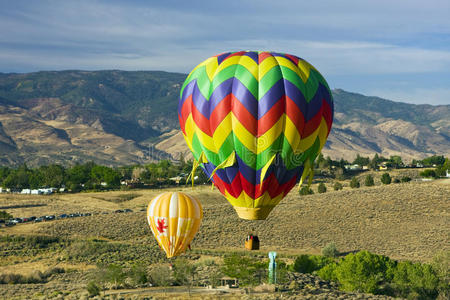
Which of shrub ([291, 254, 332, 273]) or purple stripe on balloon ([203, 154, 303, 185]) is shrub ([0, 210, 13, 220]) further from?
purple stripe on balloon ([203, 154, 303, 185])

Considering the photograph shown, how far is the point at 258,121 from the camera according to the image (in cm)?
3366

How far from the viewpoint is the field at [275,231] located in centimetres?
6128

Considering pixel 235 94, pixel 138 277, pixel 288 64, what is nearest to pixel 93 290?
pixel 138 277

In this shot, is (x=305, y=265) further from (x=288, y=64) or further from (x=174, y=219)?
(x=288, y=64)

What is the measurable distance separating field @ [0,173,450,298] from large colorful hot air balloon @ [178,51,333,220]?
61.4 ft

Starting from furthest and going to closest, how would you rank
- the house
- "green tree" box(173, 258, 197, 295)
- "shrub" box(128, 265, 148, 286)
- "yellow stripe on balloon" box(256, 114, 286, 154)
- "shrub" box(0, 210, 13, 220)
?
1. "shrub" box(0, 210, 13, 220)
2. "shrub" box(128, 265, 148, 286)
3. "green tree" box(173, 258, 197, 295)
4. the house
5. "yellow stripe on balloon" box(256, 114, 286, 154)

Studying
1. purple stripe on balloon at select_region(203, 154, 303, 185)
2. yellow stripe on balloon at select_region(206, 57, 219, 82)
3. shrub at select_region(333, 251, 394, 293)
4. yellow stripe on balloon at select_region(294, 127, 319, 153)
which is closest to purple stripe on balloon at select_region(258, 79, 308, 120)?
yellow stripe on balloon at select_region(294, 127, 319, 153)

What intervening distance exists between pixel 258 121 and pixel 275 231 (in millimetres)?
43934

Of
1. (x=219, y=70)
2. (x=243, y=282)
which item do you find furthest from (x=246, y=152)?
(x=243, y=282)

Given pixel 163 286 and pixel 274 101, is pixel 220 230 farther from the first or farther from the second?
pixel 274 101

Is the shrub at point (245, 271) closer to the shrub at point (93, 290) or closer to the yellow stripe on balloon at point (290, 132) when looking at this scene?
the shrub at point (93, 290)

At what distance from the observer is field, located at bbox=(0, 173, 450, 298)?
61.3 metres

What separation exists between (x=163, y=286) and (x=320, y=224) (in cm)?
3855

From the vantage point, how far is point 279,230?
76125mm
